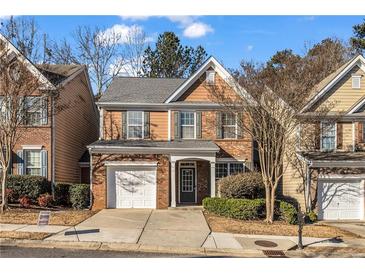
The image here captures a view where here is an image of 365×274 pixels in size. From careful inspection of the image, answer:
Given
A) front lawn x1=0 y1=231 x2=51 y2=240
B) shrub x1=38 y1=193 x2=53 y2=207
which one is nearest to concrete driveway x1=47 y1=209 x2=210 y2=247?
front lawn x1=0 y1=231 x2=51 y2=240

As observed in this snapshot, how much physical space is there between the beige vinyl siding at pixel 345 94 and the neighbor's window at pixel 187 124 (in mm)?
7431

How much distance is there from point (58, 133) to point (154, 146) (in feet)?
19.9

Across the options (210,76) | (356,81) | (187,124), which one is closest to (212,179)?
(187,124)

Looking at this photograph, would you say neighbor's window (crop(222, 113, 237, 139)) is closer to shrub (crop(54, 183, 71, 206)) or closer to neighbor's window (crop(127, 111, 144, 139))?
neighbor's window (crop(127, 111, 144, 139))

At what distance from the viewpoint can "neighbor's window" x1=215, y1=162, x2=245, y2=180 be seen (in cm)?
2008

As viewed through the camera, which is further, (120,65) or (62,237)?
(120,65)

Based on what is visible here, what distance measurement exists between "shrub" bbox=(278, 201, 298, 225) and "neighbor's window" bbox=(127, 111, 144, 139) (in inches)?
347

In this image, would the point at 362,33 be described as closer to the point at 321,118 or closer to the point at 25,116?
the point at 321,118

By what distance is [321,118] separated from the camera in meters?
19.1

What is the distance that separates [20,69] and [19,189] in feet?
20.8

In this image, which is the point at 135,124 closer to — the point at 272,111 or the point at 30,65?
the point at 30,65

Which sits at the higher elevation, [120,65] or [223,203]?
[120,65]

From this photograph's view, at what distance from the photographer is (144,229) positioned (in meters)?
12.7

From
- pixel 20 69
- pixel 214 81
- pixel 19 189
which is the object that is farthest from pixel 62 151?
pixel 214 81
